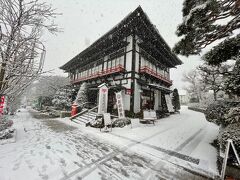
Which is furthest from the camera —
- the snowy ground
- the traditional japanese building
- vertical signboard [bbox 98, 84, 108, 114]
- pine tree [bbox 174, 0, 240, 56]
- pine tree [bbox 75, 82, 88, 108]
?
pine tree [bbox 75, 82, 88, 108]

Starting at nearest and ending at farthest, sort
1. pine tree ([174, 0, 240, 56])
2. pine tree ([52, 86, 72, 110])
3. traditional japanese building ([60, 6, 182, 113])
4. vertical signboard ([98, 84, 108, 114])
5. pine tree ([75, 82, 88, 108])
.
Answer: pine tree ([174, 0, 240, 56]) < vertical signboard ([98, 84, 108, 114]) < traditional japanese building ([60, 6, 182, 113]) < pine tree ([75, 82, 88, 108]) < pine tree ([52, 86, 72, 110])

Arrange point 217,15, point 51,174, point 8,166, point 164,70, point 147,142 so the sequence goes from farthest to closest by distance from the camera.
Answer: point 164,70 < point 147,142 < point 217,15 < point 8,166 < point 51,174

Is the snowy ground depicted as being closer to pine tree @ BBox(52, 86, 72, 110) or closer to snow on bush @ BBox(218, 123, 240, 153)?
snow on bush @ BBox(218, 123, 240, 153)

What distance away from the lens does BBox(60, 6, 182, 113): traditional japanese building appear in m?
12.6

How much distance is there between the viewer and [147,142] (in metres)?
6.22

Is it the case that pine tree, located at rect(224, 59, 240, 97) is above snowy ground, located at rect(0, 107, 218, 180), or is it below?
above

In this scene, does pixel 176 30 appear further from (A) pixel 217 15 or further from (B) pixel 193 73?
(B) pixel 193 73

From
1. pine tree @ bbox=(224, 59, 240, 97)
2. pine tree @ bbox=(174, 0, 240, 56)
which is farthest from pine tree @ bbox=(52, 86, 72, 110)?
pine tree @ bbox=(224, 59, 240, 97)

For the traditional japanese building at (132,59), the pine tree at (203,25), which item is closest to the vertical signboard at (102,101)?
the traditional japanese building at (132,59)

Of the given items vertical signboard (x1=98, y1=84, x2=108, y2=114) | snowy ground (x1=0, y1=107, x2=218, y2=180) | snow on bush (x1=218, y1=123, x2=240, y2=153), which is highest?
vertical signboard (x1=98, y1=84, x2=108, y2=114)

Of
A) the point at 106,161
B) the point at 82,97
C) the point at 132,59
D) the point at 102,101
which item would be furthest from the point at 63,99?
the point at 106,161

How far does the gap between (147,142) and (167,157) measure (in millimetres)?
1634

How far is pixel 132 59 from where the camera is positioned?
12812 mm

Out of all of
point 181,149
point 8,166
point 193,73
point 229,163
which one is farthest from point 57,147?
point 193,73
